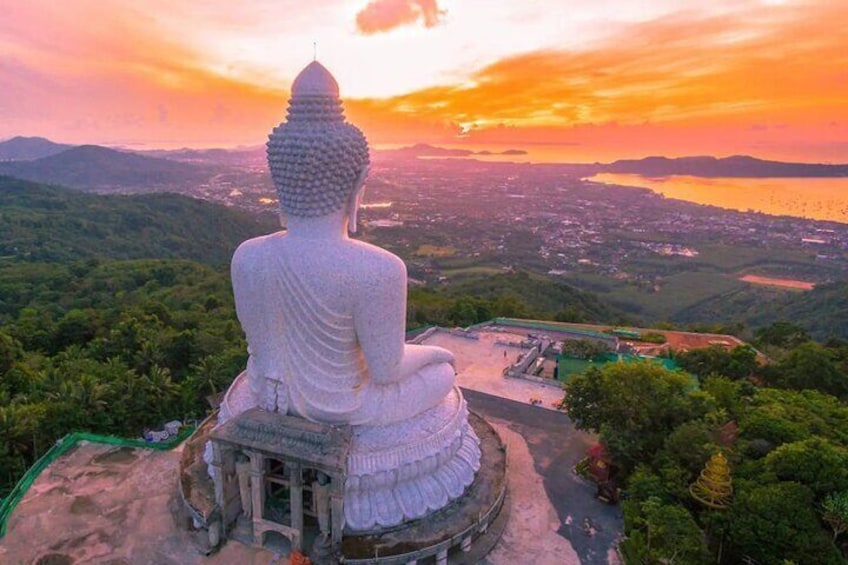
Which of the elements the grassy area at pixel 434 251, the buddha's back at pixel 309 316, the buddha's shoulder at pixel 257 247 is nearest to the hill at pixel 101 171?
the grassy area at pixel 434 251

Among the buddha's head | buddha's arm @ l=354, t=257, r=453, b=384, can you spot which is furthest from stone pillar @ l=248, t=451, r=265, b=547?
the buddha's head

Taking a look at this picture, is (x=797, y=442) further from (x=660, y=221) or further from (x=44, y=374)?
(x=660, y=221)

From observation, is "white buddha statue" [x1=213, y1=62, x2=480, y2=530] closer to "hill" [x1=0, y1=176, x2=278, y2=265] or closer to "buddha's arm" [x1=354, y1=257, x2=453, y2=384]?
"buddha's arm" [x1=354, y1=257, x2=453, y2=384]

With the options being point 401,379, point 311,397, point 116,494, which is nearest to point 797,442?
point 401,379

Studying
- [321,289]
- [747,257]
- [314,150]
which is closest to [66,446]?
[321,289]

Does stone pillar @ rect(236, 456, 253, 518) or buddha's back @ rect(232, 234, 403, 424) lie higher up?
buddha's back @ rect(232, 234, 403, 424)

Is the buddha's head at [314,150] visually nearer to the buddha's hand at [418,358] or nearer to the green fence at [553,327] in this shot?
the buddha's hand at [418,358]
